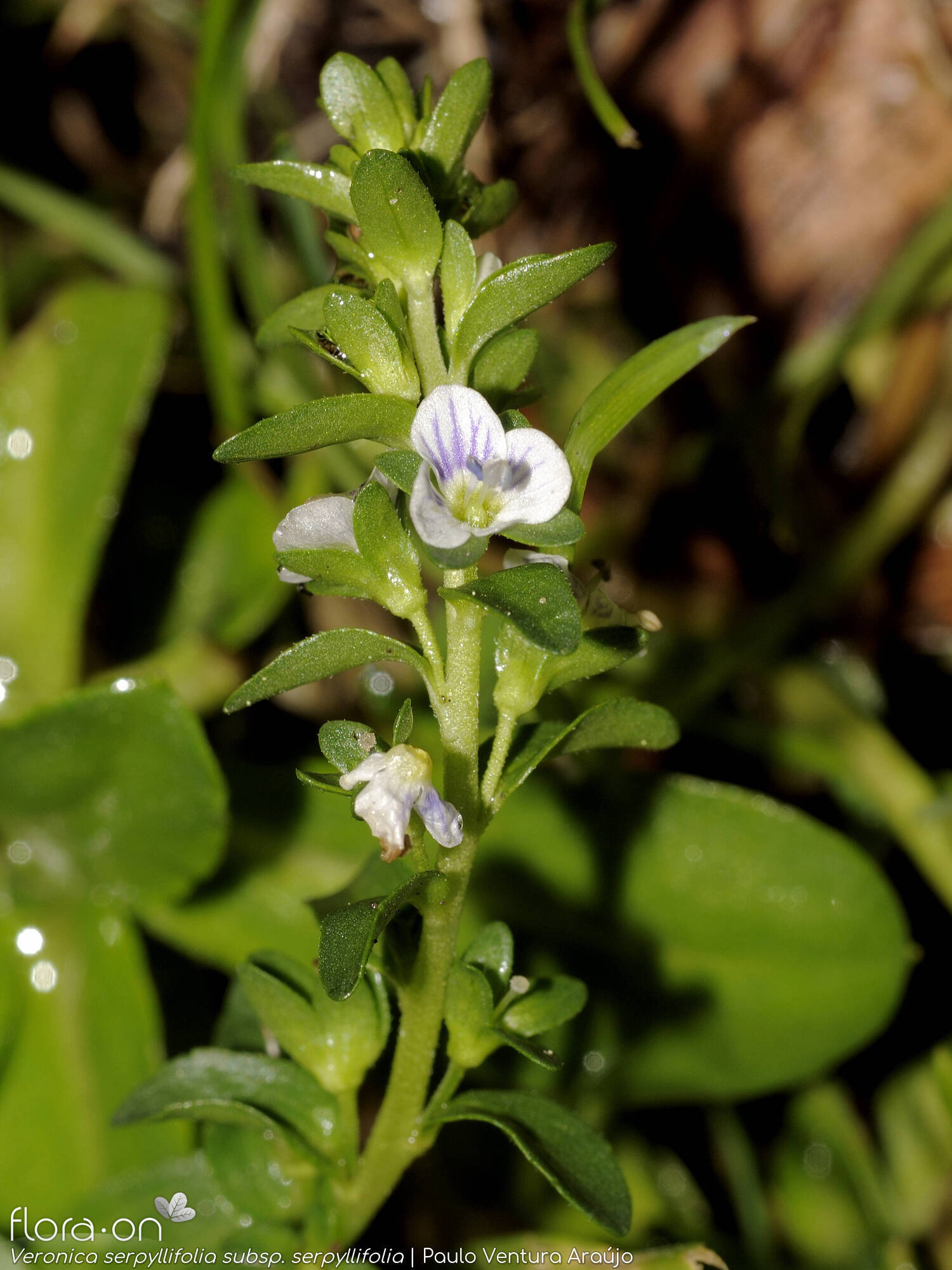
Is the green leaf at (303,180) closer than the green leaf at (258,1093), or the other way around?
the green leaf at (303,180)

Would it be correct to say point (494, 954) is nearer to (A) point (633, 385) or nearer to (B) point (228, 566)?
(A) point (633, 385)

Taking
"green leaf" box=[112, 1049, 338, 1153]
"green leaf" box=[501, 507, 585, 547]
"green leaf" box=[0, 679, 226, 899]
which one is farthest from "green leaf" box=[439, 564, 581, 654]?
"green leaf" box=[0, 679, 226, 899]

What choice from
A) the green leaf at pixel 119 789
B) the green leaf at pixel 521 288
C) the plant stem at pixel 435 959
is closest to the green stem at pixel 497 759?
the plant stem at pixel 435 959

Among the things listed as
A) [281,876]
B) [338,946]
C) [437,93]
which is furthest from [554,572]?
[437,93]

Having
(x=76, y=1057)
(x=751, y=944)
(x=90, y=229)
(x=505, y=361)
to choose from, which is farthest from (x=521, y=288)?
(x=90, y=229)

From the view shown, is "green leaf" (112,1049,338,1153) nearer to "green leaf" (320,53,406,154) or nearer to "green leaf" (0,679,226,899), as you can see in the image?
"green leaf" (0,679,226,899)

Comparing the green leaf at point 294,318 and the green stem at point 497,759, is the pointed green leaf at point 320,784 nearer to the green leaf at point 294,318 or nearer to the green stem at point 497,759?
the green stem at point 497,759

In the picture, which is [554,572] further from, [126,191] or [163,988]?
[126,191]
